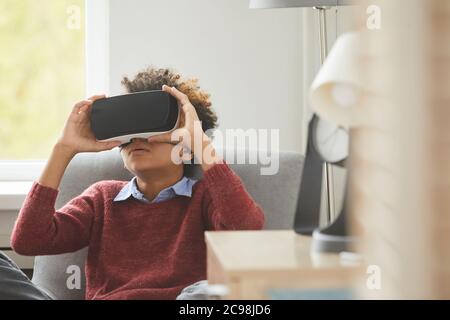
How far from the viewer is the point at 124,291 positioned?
187cm

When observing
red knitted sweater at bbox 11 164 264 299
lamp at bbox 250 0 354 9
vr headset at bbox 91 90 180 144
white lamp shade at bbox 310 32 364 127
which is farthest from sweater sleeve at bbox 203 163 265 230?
lamp at bbox 250 0 354 9

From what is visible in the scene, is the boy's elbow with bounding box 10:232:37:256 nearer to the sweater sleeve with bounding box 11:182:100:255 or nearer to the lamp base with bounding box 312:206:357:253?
the sweater sleeve with bounding box 11:182:100:255

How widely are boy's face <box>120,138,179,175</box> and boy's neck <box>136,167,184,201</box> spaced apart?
0.04 m

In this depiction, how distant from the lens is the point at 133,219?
1.99 meters

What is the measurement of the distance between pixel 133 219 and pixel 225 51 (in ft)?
3.24

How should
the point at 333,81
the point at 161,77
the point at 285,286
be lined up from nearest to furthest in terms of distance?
1. the point at 285,286
2. the point at 333,81
3. the point at 161,77

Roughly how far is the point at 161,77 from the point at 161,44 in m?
0.73

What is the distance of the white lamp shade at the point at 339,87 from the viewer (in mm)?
1246

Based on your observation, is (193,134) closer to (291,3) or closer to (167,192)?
(167,192)

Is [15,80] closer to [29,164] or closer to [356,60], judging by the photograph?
[29,164]

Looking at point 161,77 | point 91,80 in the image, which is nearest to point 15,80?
point 91,80

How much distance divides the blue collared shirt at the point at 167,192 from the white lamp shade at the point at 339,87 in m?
0.69

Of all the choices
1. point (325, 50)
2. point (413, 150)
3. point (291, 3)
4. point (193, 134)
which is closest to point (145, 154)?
point (193, 134)
